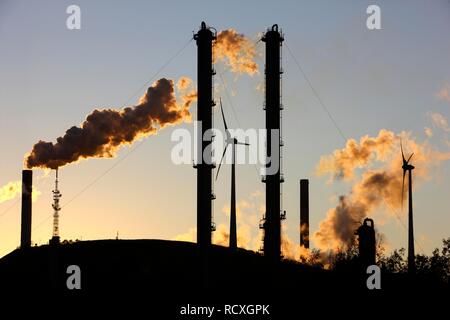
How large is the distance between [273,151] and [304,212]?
47.4ft

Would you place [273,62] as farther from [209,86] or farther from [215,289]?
[215,289]

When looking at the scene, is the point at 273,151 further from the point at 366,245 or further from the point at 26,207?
the point at 26,207

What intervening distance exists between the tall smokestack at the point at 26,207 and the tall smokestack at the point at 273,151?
1904 cm

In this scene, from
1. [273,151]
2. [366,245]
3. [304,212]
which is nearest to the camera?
[366,245]

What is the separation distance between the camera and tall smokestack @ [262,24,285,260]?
81812 millimetres

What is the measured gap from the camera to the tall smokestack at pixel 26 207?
8369cm

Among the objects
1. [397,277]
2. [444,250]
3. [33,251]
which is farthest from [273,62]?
[444,250]

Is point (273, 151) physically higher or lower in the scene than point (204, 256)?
higher

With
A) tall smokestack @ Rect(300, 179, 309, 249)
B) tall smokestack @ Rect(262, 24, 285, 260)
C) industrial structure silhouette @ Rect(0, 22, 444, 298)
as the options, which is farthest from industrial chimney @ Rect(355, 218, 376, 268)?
tall smokestack @ Rect(300, 179, 309, 249)

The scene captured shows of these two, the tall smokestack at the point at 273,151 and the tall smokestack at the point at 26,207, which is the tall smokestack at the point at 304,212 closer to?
the tall smokestack at the point at 273,151

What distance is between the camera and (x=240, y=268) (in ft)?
269

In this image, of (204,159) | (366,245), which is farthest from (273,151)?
(366,245)

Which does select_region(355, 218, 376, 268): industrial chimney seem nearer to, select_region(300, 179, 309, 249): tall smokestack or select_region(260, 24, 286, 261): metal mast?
select_region(260, 24, 286, 261): metal mast

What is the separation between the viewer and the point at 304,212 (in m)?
95.2
